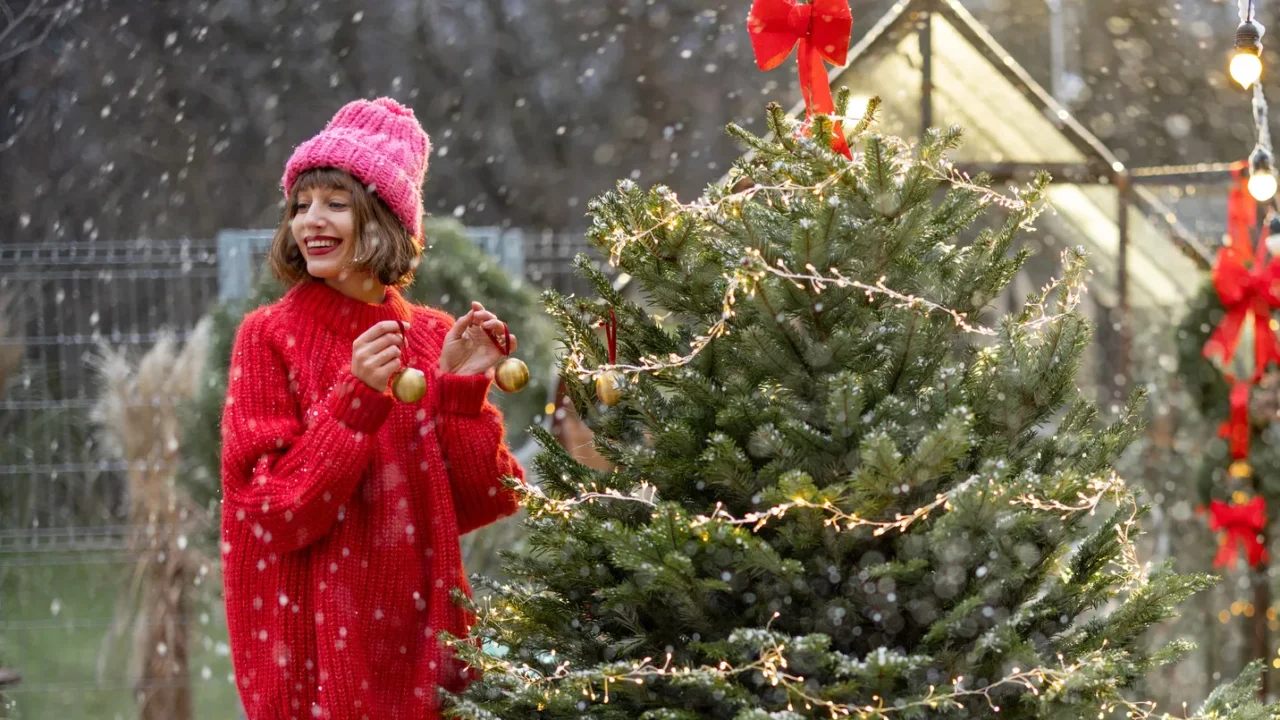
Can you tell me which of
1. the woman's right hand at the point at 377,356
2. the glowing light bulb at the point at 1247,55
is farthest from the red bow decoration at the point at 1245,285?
the woman's right hand at the point at 377,356

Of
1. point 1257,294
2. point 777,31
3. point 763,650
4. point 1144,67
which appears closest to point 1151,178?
point 1257,294

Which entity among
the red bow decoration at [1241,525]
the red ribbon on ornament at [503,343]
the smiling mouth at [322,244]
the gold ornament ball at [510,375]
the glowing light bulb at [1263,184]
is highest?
the glowing light bulb at [1263,184]

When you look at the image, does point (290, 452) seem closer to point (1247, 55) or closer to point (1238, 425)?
point (1247, 55)

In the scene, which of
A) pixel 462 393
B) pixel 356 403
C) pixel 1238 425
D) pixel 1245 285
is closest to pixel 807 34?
pixel 462 393

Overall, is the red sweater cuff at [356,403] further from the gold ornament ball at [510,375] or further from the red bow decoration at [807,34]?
the red bow decoration at [807,34]

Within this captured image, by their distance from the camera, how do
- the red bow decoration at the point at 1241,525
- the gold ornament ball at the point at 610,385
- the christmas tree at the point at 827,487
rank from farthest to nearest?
the red bow decoration at the point at 1241,525 < the gold ornament ball at the point at 610,385 < the christmas tree at the point at 827,487

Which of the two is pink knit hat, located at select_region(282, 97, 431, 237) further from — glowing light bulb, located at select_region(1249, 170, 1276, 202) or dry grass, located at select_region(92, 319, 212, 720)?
dry grass, located at select_region(92, 319, 212, 720)

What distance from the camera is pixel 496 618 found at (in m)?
2.03

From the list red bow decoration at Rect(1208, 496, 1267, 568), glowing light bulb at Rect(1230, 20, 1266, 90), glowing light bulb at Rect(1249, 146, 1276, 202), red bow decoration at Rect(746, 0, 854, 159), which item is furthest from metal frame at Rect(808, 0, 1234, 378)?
red bow decoration at Rect(746, 0, 854, 159)

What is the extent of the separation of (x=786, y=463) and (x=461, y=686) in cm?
74

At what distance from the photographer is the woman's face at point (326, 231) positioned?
219 centimetres

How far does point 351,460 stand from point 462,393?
262 millimetres

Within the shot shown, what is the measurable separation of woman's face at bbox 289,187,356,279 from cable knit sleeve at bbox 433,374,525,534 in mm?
257

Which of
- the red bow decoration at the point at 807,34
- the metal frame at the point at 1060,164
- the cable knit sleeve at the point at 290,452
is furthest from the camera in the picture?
the metal frame at the point at 1060,164
